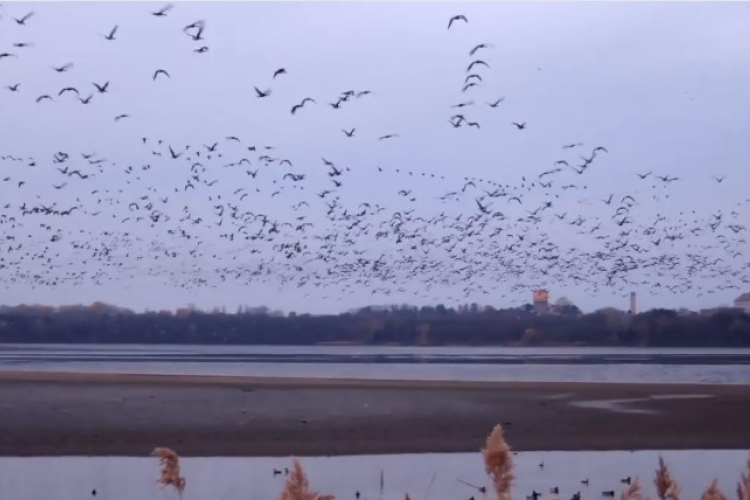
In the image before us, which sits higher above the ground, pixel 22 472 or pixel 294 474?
pixel 294 474

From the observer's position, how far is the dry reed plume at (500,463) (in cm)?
465

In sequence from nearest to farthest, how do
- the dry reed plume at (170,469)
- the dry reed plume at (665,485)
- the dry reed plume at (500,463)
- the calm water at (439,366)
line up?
1. the dry reed plume at (500,463)
2. the dry reed plume at (665,485)
3. the dry reed plume at (170,469)
4. the calm water at (439,366)

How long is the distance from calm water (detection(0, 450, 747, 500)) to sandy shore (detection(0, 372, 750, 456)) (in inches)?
47.7

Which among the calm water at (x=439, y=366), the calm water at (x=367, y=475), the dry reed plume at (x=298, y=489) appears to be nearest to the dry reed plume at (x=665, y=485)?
the dry reed plume at (x=298, y=489)

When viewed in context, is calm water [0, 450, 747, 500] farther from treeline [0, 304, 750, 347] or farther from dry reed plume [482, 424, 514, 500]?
treeline [0, 304, 750, 347]

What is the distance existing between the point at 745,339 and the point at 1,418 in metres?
58.9

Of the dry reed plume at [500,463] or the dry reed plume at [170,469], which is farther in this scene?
the dry reed plume at [170,469]

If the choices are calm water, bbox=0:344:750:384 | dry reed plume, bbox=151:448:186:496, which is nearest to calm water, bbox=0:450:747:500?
dry reed plume, bbox=151:448:186:496

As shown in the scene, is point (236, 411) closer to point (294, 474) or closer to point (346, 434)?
point (346, 434)

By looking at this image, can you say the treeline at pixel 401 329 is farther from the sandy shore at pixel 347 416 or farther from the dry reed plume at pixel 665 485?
the dry reed plume at pixel 665 485

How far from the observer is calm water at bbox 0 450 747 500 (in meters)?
17.0

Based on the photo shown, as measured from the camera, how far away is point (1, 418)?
27.3 metres

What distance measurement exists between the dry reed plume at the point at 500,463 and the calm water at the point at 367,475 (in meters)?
11.1

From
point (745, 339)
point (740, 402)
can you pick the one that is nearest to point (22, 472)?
point (740, 402)
